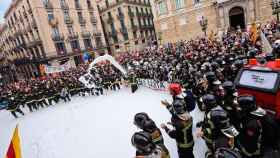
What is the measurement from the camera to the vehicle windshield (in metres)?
3.95

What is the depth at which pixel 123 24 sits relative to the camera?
41188mm

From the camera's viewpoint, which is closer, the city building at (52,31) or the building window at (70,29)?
the city building at (52,31)

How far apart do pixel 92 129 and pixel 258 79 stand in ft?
20.2

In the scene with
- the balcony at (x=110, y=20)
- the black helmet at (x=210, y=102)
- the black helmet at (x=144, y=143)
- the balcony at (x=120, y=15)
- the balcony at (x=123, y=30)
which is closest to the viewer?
the black helmet at (x=144, y=143)

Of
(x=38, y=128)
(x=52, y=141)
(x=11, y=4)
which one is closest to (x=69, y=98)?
(x=38, y=128)

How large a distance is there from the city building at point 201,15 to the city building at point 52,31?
1382 centimetres

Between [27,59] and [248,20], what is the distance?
36.3 meters

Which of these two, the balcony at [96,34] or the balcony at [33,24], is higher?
the balcony at [33,24]

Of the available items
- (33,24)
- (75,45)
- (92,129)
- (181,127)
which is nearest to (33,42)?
(33,24)

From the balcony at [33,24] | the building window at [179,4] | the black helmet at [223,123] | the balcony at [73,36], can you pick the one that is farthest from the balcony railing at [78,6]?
the black helmet at [223,123]

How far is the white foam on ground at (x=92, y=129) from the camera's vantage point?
6219mm

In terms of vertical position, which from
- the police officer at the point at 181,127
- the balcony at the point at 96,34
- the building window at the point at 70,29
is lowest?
the police officer at the point at 181,127

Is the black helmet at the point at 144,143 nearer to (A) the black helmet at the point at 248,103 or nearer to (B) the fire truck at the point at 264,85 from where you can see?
(A) the black helmet at the point at 248,103

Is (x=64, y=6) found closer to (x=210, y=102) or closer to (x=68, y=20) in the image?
(x=68, y=20)
